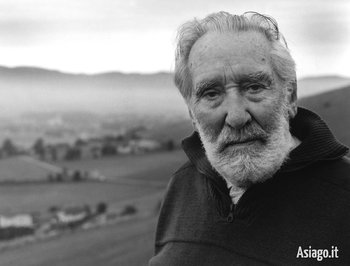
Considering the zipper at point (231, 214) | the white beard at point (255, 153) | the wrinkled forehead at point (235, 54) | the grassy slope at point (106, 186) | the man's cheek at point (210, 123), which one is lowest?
the grassy slope at point (106, 186)

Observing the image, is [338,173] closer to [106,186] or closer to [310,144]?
[310,144]

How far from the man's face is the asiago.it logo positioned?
224 mm

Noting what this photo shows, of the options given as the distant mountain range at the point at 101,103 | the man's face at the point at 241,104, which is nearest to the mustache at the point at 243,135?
the man's face at the point at 241,104

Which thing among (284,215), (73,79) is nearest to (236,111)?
(284,215)

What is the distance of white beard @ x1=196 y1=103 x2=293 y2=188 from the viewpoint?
4.24 ft

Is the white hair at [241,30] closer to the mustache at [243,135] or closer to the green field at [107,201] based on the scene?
the mustache at [243,135]

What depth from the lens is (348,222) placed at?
117cm

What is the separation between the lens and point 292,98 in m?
1.38

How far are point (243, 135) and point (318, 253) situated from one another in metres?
0.34

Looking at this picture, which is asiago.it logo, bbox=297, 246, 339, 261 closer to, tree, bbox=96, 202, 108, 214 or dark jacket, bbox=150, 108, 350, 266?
dark jacket, bbox=150, 108, 350, 266

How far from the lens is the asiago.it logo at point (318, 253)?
1161 millimetres

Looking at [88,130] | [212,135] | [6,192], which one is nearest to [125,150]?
[88,130]

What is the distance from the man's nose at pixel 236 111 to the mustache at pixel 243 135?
0.9 inches

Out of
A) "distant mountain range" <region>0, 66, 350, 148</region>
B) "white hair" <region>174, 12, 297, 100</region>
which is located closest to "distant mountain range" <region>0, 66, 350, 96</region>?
"distant mountain range" <region>0, 66, 350, 148</region>
